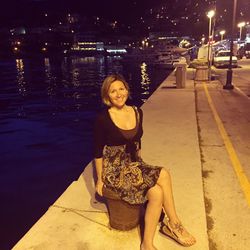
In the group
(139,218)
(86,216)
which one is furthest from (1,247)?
(139,218)

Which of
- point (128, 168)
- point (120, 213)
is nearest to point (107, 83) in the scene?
point (128, 168)

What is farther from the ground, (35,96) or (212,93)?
(212,93)

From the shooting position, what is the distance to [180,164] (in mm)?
5953

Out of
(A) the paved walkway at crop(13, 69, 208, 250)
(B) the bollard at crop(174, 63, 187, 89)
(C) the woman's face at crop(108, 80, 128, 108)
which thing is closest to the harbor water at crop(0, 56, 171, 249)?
(C) the woman's face at crop(108, 80, 128, 108)

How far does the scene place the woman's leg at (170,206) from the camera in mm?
3510

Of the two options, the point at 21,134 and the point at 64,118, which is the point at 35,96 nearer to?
the point at 64,118

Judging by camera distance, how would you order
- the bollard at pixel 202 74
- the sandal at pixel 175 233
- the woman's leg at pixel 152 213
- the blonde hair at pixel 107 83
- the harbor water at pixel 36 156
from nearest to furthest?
1. the woman's leg at pixel 152 213
2. the sandal at pixel 175 233
3. the blonde hair at pixel 107 83
4. the harbor water at pixel 36 156
5. the bollard at pixel 202 74

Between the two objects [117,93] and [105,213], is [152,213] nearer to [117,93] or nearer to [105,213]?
[105,213]

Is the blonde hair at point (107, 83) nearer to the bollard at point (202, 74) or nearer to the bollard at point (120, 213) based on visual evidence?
the bollard at point (120, 213)

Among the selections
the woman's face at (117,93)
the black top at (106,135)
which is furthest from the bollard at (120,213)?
the woman's face at (117,93)

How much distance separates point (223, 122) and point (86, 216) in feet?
20.8

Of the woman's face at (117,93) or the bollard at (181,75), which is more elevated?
the woman's face at (117,93)

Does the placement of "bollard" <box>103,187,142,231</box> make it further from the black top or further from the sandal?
the black top

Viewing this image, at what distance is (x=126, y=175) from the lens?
3.56 metres
